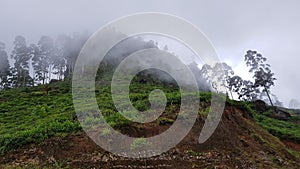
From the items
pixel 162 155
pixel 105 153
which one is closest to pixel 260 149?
pixel 162 155

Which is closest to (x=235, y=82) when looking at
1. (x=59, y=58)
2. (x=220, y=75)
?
(x=220, y=75)

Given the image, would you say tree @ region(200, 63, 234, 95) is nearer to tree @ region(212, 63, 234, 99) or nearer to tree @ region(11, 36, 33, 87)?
tree @ region(212, 63, 234, 99)

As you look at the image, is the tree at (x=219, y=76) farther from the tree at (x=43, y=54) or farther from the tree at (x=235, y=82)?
the tree at (x=43, y=54)

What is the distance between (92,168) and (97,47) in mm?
37179

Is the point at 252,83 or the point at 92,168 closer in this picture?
the point at 92,168

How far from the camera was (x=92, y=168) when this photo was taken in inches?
607

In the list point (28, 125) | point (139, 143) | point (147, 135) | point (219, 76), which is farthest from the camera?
point (219, 76)

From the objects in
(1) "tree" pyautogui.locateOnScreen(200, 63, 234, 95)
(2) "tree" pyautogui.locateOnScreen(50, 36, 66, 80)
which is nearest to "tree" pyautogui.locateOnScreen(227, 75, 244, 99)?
(1) "tree" pyautogui.locateOnScreen(200, 63, 234, 95)

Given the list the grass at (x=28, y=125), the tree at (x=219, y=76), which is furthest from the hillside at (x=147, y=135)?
the tree at (x=219, y=76)

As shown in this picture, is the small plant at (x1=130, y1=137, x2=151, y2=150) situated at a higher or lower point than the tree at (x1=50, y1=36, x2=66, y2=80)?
lower

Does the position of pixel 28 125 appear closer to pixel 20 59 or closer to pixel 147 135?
pixel 147 135

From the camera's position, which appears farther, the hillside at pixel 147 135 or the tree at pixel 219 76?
the tree at pixel 219 76

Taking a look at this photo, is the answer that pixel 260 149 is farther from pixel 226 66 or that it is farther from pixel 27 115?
pixel 226 66

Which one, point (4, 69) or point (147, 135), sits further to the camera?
point (4, 69)
